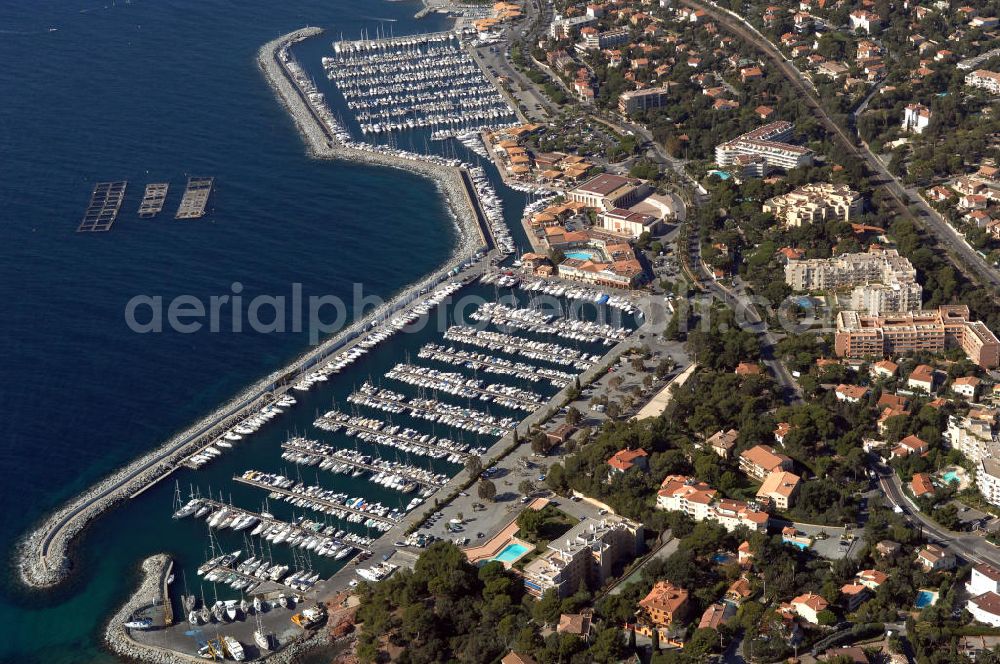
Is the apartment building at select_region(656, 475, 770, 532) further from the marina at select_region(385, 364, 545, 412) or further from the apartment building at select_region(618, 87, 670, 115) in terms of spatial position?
the apartment building at select_region(618, 87, 670, 115)

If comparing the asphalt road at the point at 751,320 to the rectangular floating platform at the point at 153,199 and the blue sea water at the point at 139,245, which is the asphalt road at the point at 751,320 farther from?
the rectangular floating platform at the point at 153,199

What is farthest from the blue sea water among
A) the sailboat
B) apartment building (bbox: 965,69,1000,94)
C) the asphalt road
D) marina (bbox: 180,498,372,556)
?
apartment building (bbox: 965,69,1000,94)

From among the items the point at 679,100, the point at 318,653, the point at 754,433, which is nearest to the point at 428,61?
the point at 679,100

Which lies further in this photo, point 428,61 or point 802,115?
point 428,61

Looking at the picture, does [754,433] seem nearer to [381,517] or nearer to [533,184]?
[381,517]

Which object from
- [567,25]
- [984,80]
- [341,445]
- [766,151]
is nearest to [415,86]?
[567,25]

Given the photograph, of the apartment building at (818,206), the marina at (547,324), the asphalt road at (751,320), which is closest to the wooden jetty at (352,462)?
the marina at (547,324)

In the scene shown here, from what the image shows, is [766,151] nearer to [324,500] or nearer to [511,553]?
[324,500]
